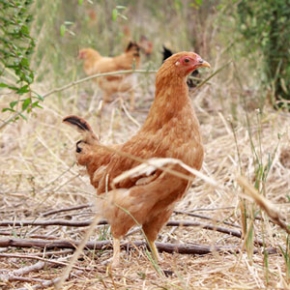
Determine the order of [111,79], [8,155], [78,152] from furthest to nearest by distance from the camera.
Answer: [111,79]
[8,155]
[78,152]

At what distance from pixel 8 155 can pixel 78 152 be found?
2.24m

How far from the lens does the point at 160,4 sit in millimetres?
11906

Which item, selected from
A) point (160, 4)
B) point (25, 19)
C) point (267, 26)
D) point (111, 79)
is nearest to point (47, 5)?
Answer: point (111, 79)

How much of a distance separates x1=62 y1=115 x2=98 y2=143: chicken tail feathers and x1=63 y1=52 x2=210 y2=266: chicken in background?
1.61 feet

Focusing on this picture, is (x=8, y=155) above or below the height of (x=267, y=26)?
below

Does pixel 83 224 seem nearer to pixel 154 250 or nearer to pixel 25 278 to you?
pixel 154 250

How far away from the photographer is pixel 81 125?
3.86m

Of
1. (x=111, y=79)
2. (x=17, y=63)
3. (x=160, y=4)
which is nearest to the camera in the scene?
(x=17, y=63)

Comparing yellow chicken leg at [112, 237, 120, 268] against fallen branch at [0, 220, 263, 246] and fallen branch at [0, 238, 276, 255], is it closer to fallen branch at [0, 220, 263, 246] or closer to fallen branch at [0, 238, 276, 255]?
fallen branch at [0, 238, 276, 255]

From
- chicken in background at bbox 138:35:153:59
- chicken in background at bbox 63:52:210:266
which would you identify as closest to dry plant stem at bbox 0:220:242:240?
chicken in background at bbox 63:52:210:266

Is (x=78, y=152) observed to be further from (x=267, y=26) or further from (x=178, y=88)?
(x=267, y=26)

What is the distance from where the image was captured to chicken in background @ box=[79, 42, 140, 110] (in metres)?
8.00

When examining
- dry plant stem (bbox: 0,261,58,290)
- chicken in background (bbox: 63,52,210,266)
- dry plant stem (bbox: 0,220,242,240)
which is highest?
chicken in background (bbox: 63,52,210,266)

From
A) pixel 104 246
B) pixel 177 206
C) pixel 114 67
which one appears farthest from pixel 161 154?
pixel 114 67
